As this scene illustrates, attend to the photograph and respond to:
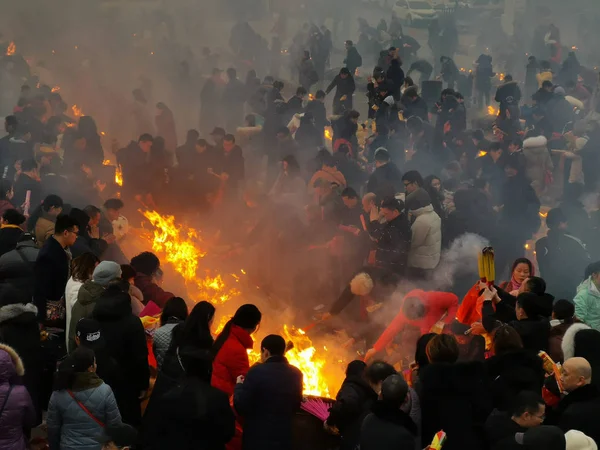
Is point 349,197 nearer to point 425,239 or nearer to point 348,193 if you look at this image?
point 348,193

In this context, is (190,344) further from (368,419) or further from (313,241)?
(313,241)

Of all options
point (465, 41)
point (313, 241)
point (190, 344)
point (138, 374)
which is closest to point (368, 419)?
point (190, 344)

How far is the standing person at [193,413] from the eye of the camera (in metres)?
5.09

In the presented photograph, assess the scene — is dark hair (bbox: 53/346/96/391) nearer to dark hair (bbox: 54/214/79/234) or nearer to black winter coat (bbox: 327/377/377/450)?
black winter coat (bbox: 327/377/377/450)

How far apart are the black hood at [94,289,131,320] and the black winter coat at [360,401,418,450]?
2.05 meters

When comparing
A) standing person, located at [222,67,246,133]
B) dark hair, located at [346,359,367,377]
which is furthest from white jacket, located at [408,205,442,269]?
standing person, located at [222,67,246,133]

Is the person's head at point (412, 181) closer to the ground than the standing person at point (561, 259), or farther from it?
farther from it

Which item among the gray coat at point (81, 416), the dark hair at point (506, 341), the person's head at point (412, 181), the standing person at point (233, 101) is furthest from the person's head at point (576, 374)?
the standing person at point (233, 101)

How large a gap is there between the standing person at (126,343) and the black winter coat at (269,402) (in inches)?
38.3

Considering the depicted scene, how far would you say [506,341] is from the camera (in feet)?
18.6

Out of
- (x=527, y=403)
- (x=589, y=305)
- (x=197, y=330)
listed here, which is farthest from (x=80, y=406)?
(x=589, y=305)

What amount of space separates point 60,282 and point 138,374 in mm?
1409

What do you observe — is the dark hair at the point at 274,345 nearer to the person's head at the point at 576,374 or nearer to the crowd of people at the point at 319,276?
the crowd of people at the point at 319,276

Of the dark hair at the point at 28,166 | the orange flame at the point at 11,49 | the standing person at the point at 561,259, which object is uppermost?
the orange flame at the point at 11,49
